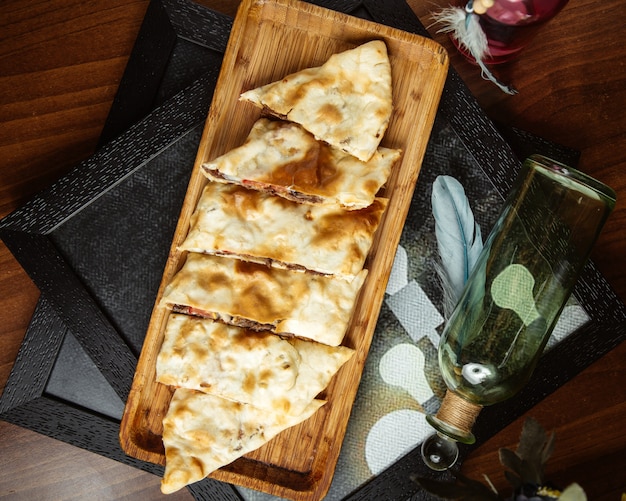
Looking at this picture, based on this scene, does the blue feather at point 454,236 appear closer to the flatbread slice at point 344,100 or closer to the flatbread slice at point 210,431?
the flatbread slice at point 344,100

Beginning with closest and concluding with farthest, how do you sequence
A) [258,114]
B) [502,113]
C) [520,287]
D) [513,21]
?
[520,287], [513,21], [258,114], [502,113]

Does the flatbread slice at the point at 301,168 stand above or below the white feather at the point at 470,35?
below

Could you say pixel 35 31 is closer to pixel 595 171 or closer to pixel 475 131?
pixel 475 131

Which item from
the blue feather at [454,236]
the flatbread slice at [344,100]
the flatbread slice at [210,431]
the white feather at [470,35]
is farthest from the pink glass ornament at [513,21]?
the flatbread slice at [210,431]

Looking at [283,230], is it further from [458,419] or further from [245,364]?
[458,419]

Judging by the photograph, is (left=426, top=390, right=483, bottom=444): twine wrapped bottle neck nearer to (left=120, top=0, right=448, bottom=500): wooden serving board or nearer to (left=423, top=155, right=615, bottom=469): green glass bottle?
(left=423, top=155, right=615, bottom=469): green glass bottle

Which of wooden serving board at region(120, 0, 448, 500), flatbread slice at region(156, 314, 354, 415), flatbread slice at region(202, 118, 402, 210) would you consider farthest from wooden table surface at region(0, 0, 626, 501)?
flatbread slice at region(156, 314, 354, 415)

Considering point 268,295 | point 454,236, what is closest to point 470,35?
point 454,236
